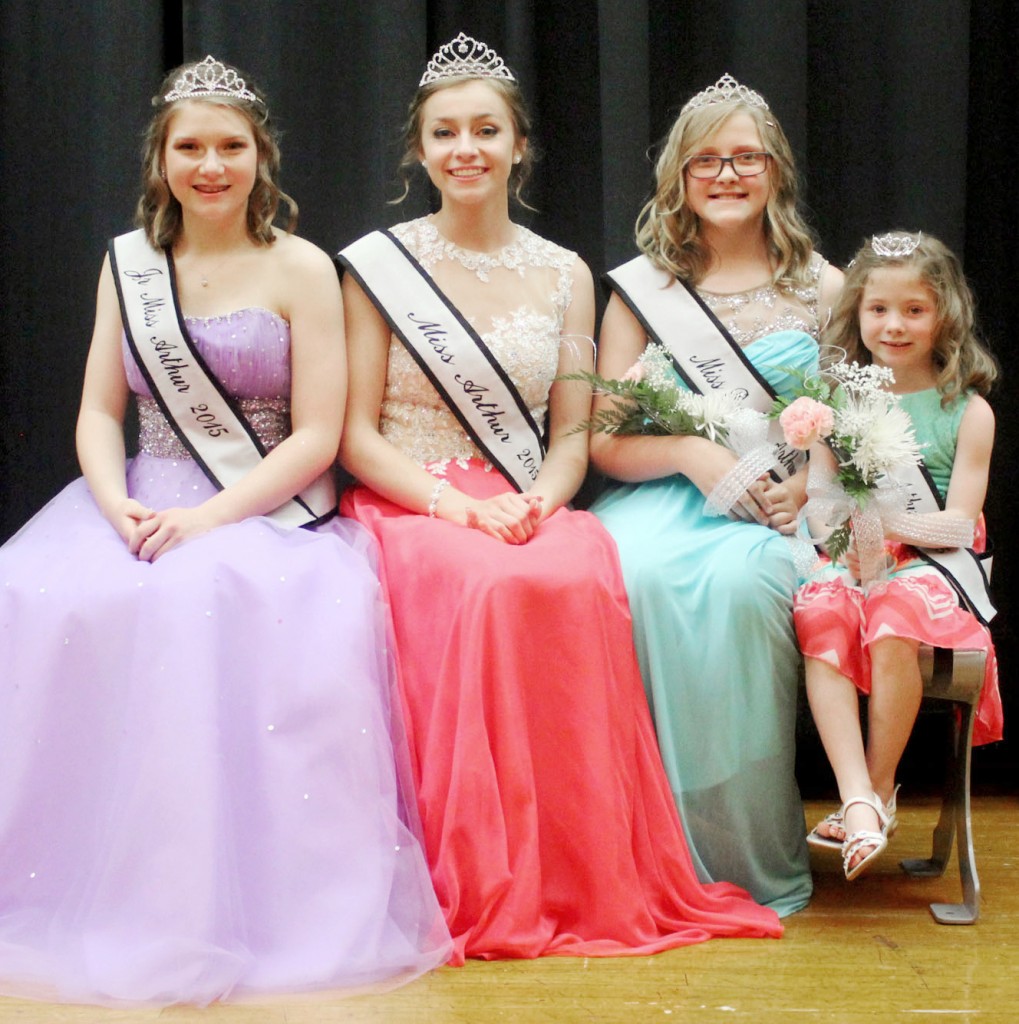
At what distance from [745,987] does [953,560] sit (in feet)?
2.39

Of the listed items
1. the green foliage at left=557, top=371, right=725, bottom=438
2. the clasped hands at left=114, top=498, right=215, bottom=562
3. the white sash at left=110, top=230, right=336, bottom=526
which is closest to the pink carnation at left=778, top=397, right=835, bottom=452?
the green foliage at left=557, top=371, right=725, bottom=438

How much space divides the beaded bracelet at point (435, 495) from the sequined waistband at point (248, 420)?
28 centimetres

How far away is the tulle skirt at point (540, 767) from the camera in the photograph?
1.88 metres

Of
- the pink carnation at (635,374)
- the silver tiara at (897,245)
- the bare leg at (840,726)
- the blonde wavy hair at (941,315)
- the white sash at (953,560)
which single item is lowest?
the bare leg at (840,726)

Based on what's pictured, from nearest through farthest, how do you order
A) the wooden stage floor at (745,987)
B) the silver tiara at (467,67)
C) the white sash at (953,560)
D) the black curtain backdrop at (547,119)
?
1. the wooden stage floor at (745,987)
2. the white sash at (953,560)
3. the silver tiara at (467,67)
4. the black curtain backdrop at (547,119)

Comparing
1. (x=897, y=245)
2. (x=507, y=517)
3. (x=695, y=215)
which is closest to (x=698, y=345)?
(x=695, y=215)

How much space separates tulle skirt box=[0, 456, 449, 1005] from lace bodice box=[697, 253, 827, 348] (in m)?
0.82

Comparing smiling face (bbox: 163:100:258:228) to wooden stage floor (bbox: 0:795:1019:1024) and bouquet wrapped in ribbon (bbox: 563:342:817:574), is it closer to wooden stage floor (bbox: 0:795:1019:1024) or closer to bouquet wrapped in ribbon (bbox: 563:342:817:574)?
bouquet wrapped in ribbon (bbox: 563:342:817:574)

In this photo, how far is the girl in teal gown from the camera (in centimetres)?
205

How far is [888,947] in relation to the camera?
1.92m

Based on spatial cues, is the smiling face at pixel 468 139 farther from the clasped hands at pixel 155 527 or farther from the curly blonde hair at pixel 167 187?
the clasped hands at pixel 155 527

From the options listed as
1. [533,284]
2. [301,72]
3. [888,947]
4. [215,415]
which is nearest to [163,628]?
[215,415]

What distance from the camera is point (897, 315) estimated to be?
219 cm

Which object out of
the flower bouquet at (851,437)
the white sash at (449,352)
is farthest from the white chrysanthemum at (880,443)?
the white sash at (449,352)
